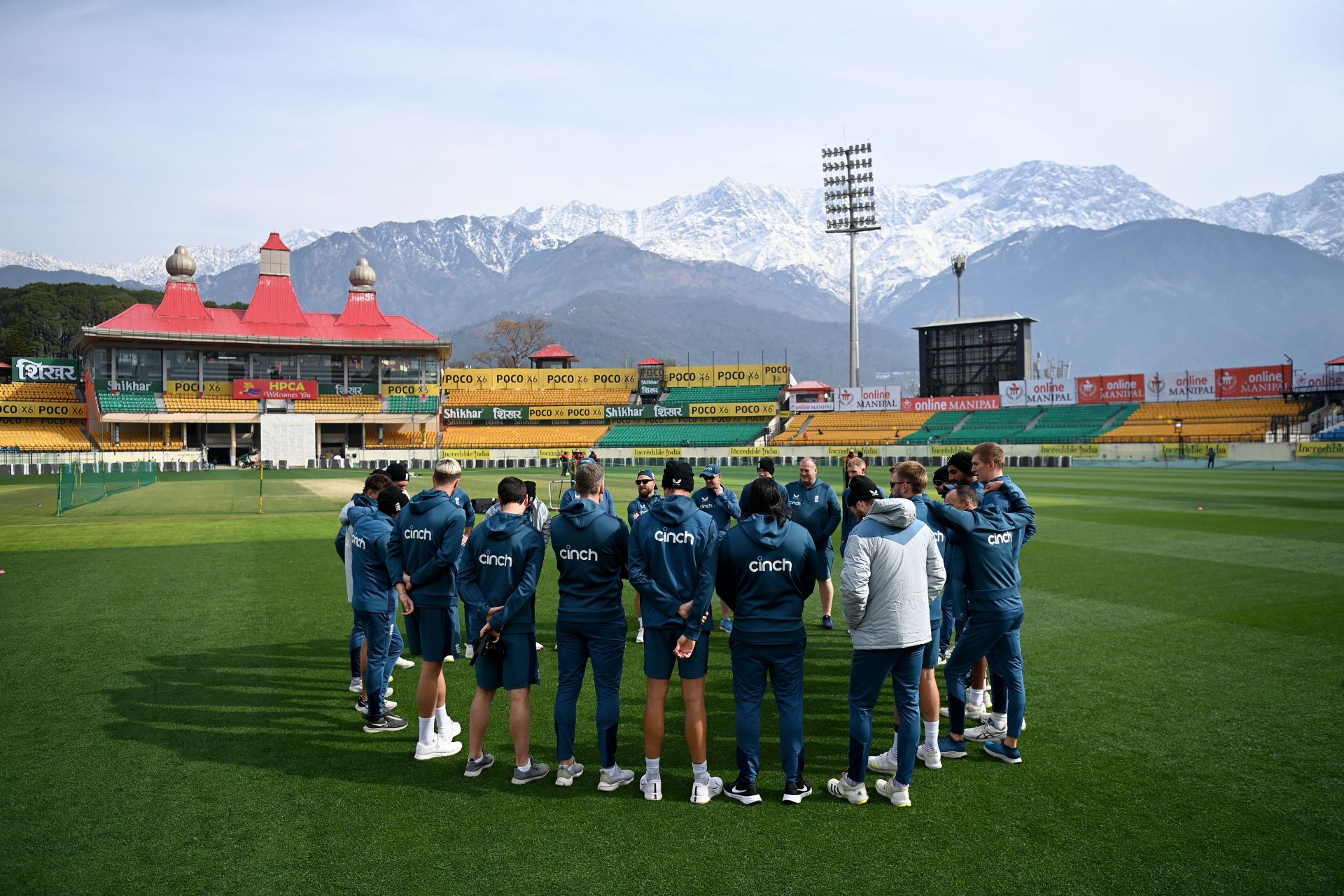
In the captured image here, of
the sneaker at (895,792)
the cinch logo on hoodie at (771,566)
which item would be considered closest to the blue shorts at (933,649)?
the sneaker at (895,792)

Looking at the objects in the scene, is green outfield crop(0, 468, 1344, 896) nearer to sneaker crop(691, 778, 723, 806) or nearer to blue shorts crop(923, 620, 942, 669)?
sneaker crop(691, 778, 723, 806)

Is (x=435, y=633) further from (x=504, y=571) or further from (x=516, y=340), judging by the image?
(x=516, y=340)

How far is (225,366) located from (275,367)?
3586mm

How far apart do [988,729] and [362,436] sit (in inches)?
2679

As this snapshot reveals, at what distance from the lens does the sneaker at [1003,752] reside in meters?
6.31

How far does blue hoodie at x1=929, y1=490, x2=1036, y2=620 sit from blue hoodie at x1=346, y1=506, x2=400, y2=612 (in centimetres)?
463

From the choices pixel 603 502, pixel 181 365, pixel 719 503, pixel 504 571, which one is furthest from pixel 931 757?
pixel 181 365

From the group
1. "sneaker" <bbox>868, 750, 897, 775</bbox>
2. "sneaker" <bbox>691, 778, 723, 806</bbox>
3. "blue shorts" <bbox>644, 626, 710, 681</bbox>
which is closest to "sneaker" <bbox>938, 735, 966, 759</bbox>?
"sneaker" <bbox>868, 750, 897, 775</bbox>

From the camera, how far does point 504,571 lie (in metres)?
6.02

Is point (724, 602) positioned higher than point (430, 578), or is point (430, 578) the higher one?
point (430, 578)

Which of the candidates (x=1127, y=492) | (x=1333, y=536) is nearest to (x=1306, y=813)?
(x=1333, y=536)

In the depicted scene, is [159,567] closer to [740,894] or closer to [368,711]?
[368,711]

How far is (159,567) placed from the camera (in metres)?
15.6

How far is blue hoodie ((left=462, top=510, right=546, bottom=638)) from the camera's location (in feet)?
19.5
